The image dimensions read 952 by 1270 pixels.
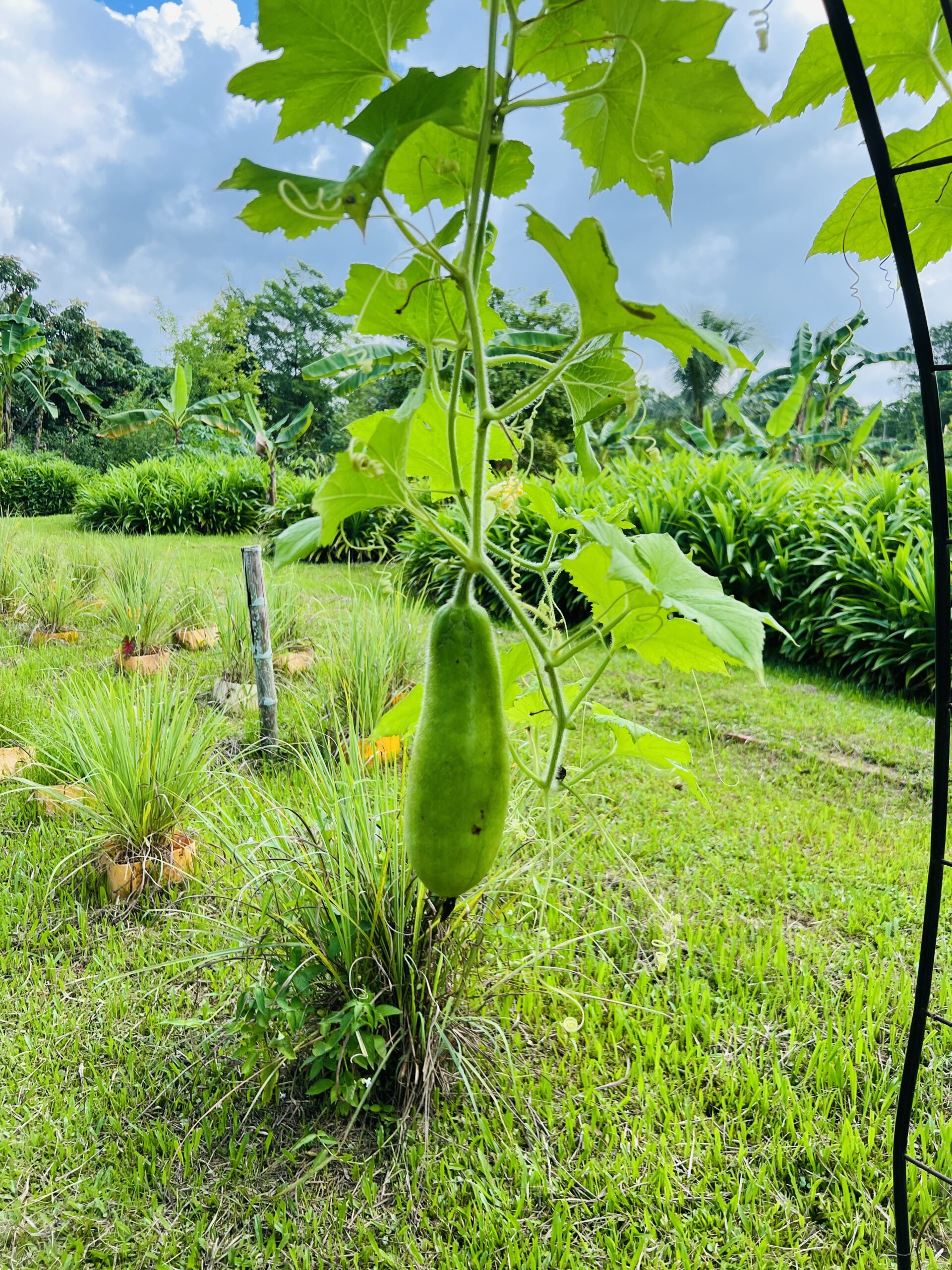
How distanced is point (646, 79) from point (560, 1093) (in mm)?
1761

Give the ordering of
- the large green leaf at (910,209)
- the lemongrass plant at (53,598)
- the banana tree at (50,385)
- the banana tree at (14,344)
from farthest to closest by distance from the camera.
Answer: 1. the banana tree at (50,385)
2. the banana tree at (14,344)
3. the lemongrass plant at (53,598)
4. the large green leaf at (910,209)

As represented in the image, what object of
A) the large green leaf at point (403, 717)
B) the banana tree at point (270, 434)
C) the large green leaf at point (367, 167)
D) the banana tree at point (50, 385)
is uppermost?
the banana tree at point (50, 385)

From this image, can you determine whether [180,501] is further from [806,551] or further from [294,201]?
[294,201]

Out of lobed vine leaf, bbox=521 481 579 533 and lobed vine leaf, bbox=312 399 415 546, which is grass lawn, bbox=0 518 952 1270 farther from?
lobed vine leaf, bbox=312 399 415 546

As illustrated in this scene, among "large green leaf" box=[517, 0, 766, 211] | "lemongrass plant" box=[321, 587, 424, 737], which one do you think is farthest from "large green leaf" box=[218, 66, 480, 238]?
"lemongrass plant" box=[321, 587, 424, 737]

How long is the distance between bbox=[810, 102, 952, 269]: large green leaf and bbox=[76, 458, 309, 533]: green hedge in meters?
11.2

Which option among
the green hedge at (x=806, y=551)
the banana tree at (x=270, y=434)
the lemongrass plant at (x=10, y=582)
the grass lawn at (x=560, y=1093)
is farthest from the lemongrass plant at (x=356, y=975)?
the banana tree at (x=270, y=434)

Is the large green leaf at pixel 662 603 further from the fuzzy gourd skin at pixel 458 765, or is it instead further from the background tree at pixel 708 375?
the background tree at pixel 708 375

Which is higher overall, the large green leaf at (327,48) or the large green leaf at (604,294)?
the large green leaf at (327,48)

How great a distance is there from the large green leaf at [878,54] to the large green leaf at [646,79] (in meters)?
0.37

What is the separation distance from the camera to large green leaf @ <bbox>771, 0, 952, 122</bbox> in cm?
78

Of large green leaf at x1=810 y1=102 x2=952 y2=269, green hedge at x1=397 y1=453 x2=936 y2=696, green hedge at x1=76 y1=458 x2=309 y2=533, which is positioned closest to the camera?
large green leaf at x1=810 y1=102 x2=952 y2=269

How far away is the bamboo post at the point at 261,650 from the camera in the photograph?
297 cm

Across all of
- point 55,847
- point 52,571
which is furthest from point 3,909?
point 52,571
